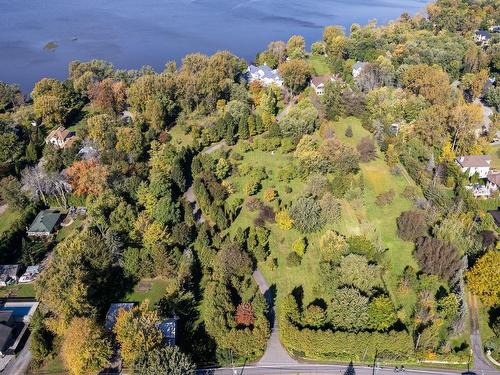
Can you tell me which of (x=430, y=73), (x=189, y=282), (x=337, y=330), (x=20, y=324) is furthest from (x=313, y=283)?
(x=430, y=73)

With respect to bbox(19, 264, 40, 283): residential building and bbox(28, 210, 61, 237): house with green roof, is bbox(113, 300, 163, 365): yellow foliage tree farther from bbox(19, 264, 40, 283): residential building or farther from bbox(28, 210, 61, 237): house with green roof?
bbox(28, 210, 61, 237): house with green roof

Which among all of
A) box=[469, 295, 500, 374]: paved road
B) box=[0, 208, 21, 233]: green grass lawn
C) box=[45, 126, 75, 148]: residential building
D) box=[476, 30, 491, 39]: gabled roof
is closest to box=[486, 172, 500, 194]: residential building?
box=[469, 295, 500, 374]: paved road

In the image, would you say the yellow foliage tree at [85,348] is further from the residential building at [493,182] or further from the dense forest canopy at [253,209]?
the residential building at [493,182]

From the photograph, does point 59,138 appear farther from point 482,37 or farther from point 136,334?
point 482,37

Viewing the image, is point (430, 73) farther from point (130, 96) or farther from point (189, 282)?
point (189, 282)

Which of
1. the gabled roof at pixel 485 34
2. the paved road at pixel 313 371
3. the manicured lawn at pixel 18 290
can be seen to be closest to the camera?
the paved road at pixel 313 371

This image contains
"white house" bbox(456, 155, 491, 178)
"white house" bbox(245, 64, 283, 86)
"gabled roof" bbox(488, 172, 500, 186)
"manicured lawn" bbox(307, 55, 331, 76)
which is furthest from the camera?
"manicured lawn" bbox(307, 55, 331, 76)

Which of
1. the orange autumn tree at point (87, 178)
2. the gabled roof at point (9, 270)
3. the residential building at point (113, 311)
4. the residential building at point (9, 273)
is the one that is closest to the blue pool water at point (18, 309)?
the residential building at point (9, 273)
